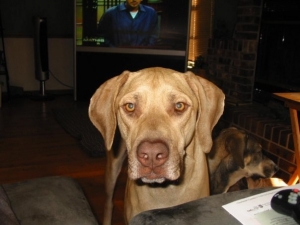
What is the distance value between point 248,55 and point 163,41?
68.6 inches

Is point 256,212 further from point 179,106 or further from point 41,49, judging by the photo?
point 41,49

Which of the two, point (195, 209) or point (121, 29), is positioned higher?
point (121, 29)

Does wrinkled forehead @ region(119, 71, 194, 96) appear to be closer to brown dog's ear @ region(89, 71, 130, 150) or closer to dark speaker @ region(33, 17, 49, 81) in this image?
brown dog's ear @ region(89, 71, 130, 150)

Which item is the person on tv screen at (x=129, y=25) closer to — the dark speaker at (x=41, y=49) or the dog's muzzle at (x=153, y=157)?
the dark speaker at (x=41, y=49)

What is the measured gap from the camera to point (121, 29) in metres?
5.25

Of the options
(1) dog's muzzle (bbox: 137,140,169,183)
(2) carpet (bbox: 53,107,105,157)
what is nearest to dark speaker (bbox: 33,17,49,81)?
(2) carpet (bbox: 53,107,105,157)

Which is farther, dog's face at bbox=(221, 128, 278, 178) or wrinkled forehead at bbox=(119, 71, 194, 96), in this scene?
dog's face at bbox=(221, 128, 278, 178)

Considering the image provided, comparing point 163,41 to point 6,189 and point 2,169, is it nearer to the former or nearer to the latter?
point 2,169

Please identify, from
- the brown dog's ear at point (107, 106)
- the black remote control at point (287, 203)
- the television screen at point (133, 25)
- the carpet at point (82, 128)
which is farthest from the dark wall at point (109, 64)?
the black remote control at point (287, 203)

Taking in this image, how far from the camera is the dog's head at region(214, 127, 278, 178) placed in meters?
2.13

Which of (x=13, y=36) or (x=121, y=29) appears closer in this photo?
(x=121, y=29)

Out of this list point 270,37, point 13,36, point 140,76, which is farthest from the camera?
point 13,36

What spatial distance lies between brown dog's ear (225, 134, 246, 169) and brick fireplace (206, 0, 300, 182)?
2.86 feet

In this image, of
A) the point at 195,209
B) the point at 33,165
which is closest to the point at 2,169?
the point at 33,165
